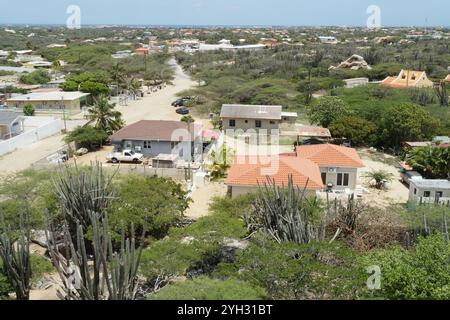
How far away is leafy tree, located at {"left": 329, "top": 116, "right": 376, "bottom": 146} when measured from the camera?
34906 millimetres

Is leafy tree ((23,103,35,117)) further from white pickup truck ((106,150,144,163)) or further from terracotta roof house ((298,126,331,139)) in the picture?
terracotta roof house ((298,126,331,139))

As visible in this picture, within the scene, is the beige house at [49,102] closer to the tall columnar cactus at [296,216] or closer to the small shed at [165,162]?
the small shed at [165,162]

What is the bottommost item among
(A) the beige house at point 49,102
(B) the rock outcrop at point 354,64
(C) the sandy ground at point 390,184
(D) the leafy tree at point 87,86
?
(C) the sandy ground at point 390,184

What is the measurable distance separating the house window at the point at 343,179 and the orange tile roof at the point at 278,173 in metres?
1.84

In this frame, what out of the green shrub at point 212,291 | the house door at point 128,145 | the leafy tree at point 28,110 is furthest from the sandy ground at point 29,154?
the green shrub at point 212,291

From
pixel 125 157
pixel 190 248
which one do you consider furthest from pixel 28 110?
pixel 190 248

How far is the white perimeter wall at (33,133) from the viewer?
110 ft

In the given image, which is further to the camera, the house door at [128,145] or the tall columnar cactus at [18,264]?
the house door at [128,145]

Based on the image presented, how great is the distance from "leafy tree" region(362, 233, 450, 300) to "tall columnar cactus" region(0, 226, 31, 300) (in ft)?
32.0

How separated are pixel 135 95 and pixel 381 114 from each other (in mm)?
29260

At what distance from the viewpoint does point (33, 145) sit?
35.5m

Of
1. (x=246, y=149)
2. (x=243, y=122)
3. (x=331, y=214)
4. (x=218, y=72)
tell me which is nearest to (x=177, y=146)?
(x=246, y=149)

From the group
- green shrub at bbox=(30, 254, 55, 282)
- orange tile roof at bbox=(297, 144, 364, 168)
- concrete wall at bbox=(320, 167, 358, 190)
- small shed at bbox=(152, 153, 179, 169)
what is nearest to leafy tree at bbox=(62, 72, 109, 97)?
small shed at bbox=(152, 153, 179, 169)
